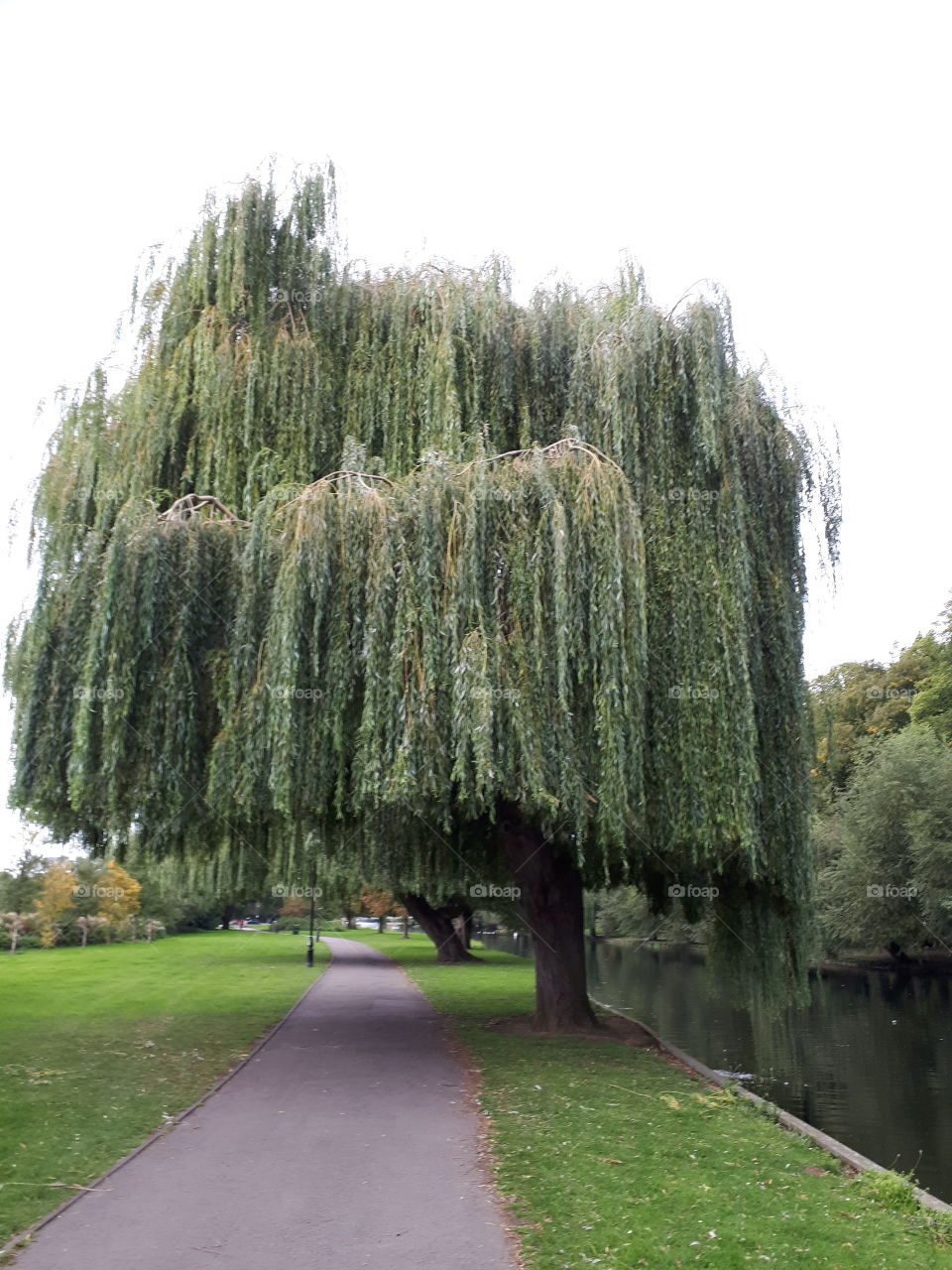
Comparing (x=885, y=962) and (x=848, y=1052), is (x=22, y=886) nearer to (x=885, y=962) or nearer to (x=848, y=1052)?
(x=848, y=1052)

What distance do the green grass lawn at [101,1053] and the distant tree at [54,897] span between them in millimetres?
8172

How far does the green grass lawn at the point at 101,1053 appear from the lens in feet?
24.0

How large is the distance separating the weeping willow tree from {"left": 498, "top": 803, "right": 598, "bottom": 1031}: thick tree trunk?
0.08 m

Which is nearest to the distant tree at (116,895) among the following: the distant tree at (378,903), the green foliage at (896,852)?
the distant tree at (378,903)

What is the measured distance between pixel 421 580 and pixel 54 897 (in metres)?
32.3

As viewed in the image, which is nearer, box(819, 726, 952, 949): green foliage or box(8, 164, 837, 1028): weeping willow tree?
box(8, 164, 837, 1028): weeping willow tree

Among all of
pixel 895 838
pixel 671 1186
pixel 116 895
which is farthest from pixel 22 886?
pixel 671 1186

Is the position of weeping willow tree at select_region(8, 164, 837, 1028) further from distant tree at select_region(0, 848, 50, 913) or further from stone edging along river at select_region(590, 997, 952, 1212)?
distant tree at select_region(0, 848, 50, 913)

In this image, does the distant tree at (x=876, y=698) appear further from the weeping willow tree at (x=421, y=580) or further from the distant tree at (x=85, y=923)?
Answer: the weeping willow tree at (x=421, y=580)

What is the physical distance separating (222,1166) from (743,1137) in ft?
13.9

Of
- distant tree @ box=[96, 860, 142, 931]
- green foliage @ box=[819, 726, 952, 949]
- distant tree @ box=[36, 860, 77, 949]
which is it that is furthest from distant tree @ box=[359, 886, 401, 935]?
green foliage @ box=[819, 726, 952, 949]

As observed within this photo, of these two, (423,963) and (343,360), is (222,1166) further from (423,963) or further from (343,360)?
(423,963)

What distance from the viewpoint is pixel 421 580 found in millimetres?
10414

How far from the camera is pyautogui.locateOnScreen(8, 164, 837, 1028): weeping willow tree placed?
406 inches
